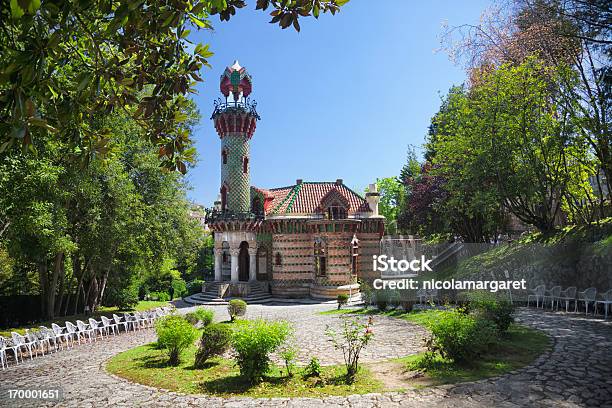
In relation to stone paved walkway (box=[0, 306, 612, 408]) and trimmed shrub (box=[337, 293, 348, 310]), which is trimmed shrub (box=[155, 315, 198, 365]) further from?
trimmed shrub (box=[337, 293, 348, 310])

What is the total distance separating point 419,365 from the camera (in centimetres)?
948

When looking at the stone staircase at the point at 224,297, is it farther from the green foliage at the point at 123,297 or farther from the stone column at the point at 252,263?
the green foliage at the point at 123,297

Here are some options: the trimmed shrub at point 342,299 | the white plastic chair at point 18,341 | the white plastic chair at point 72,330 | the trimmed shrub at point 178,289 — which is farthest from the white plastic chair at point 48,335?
the trimmed shrub at point 178,289

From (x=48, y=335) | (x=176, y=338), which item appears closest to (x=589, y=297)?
(x=176, y=338)

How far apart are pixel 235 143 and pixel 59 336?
2039 cm

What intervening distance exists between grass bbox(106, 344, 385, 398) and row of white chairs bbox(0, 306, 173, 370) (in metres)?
4.76

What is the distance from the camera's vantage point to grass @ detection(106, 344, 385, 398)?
825 centimetres

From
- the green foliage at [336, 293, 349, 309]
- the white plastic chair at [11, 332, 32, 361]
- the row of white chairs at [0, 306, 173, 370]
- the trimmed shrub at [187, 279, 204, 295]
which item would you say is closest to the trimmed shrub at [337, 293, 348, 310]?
the green foliage at [336, 293, 349, 309]

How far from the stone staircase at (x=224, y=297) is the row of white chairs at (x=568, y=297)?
58.9ft

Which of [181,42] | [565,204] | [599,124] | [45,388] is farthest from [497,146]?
[45,388]

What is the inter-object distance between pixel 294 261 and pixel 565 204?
18805mm

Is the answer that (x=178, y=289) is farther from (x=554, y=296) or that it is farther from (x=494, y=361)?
(x=494, y=361)

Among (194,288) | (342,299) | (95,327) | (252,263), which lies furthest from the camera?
(194,288)

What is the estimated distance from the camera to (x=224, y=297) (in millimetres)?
30266
